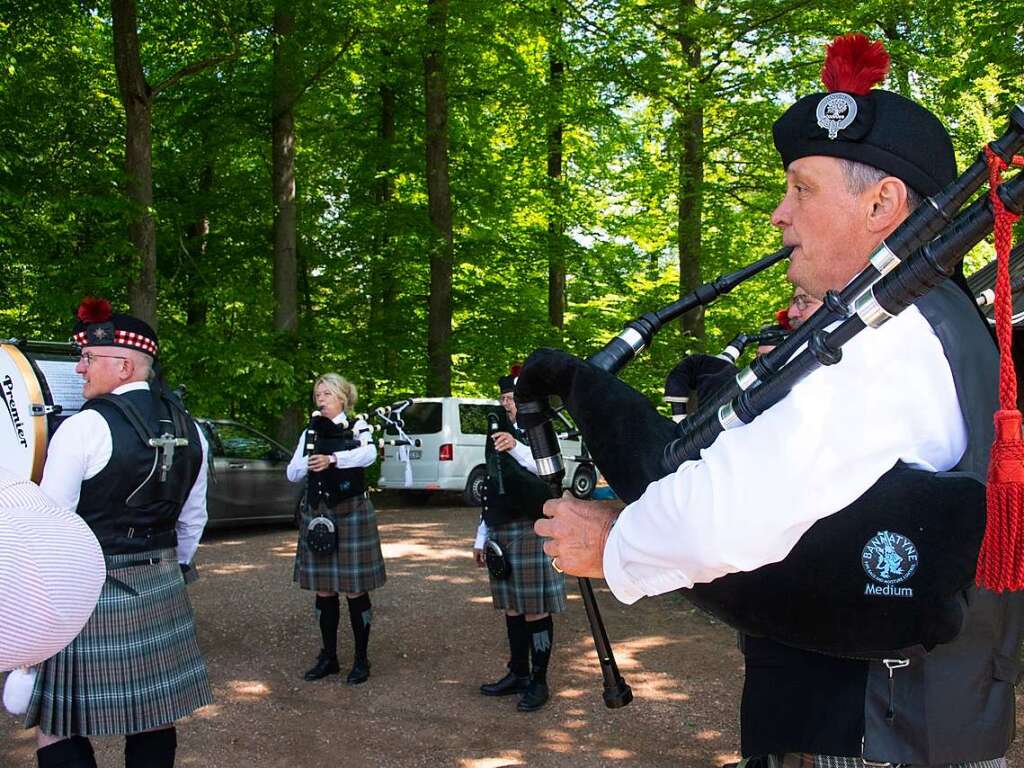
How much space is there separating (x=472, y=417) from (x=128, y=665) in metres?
11.2

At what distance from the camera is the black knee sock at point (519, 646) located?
567 cm

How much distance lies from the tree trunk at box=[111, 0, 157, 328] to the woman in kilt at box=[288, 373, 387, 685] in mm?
5937

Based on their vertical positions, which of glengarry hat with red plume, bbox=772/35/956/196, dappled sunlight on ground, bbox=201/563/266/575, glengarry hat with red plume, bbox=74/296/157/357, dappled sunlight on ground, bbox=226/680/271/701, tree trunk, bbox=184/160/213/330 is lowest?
dappled sunlight on ground, bbox=226/680/271/701

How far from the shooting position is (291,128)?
579 inches

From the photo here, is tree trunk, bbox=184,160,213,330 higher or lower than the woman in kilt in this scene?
higher

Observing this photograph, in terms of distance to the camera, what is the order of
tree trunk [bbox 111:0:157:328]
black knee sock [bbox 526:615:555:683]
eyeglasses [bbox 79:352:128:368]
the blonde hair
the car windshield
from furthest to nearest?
the car windshield → tree trunk [bbox 111:0:157:328] → the blonde hair → black knee sock [bbox 526:615:555:683] → eyeglasses [bbox 79:352:128:368]

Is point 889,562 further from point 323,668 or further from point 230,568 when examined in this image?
point 230,568

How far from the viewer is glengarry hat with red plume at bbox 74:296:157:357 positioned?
392 centimetres

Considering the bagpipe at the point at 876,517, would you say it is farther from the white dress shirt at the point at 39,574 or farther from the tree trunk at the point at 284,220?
the tree trunk at the point at 284,220

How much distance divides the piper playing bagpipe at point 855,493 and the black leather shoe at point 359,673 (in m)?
4.56

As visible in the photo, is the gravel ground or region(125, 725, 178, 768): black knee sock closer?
region(125, 725, 178, 768): black knee sock

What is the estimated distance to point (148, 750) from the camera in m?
3.69

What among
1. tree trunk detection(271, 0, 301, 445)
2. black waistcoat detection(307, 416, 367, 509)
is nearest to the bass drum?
black waistcoat detection(307, 416, 367, 509)

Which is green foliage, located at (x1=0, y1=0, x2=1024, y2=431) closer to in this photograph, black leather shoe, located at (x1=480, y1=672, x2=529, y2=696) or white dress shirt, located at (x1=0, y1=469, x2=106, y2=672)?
black leather shoe, located at (x1=480, y1=672, x2=529, y2=696)
